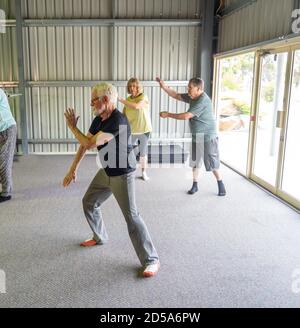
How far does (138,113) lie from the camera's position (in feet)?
17.4

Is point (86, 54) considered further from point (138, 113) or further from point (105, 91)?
point (105, 91)

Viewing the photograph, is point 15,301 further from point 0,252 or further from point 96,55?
point 96,55

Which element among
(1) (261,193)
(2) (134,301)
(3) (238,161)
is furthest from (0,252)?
(3) (238,161)

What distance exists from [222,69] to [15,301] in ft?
20.1

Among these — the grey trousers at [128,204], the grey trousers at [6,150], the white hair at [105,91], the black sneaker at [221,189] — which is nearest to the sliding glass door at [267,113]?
the black sneaker at [221,189]

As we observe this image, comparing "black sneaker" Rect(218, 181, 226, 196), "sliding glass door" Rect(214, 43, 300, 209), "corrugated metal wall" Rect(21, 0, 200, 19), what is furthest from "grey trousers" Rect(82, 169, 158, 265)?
"corrugated metal wall" Rect(21, 0, 200, 19)

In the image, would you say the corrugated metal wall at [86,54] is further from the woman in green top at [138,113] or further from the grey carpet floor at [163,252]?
the grey carpet floor at [163,252]

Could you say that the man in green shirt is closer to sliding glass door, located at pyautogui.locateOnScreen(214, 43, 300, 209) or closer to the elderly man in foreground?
sliding glass door, located at pyautogui.locateOnScreen(214, 43, 300, 209)

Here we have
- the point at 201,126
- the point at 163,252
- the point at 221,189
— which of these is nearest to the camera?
the point at 163,252

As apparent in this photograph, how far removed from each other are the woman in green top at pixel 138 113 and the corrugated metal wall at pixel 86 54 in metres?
2.34

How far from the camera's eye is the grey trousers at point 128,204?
276cm

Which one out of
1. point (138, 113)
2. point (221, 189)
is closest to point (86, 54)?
point (138, 113)

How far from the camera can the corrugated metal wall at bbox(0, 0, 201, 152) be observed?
734 centimetres

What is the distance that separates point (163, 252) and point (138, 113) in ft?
8.31
